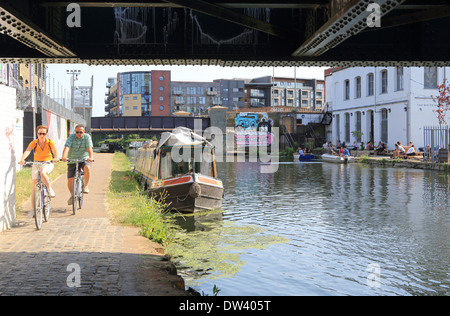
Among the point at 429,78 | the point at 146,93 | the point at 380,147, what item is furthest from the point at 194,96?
the point at 429,78

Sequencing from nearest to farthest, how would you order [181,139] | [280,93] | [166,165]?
[181,139] < [166,165] < [280,93]

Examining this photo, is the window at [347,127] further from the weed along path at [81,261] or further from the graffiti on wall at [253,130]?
the weed along path at [81,261]

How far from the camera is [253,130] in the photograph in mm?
77750

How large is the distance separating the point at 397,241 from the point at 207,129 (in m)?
61.7

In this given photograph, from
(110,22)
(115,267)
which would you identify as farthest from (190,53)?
(115,267)

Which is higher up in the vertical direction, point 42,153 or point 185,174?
point 42,153

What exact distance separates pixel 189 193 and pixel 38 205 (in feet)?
20.9

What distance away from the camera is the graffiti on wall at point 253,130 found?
7500cm

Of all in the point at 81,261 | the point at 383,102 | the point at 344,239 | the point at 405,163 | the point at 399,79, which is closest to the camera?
the point at 81,261

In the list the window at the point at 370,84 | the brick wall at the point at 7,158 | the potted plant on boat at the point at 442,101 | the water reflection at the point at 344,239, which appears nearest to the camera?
the water reflection at the point at 344,239

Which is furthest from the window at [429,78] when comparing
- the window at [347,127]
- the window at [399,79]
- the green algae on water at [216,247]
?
the green algae on water at [216,247]

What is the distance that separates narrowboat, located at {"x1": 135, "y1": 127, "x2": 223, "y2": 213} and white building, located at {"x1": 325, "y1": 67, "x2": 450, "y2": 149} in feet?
98.6

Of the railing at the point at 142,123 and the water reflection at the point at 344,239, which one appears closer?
the water reflection at the point at 344,239

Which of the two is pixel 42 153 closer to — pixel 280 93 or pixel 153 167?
pixel 153 167
